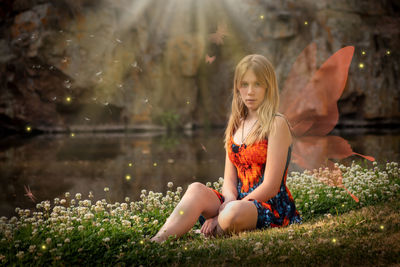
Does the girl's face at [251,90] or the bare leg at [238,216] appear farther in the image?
the girl's face at [251,90]

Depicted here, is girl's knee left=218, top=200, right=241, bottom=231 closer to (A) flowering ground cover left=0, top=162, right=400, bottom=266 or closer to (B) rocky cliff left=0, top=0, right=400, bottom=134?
(A) flowering ground cover left=0, top=162, right=400, bottom=266

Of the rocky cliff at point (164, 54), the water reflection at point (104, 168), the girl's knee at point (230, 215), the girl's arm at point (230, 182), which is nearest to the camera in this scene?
the girl's knee at point (230, 215)

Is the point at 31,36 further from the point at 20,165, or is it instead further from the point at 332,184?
the point at 332,184

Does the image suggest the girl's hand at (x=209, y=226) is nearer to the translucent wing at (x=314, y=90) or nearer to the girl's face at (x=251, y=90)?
the girl's face at (x=251, y=90)

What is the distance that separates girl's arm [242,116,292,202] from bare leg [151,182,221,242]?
0.32m

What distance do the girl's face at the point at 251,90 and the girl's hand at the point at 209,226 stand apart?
2.95 feet

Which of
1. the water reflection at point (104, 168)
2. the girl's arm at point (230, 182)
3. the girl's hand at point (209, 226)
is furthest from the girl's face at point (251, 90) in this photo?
the water reflection at point (104, 168)

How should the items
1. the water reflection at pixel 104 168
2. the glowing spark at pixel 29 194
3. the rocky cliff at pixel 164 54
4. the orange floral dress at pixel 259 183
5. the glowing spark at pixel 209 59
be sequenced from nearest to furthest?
the orange floral dress at pixel 259 183, the glowing spark at pixel 29 194, the water reflection at pixel 104 168, the rocky cliff at pixel 164 54, the glowing spark at pixel 209 59

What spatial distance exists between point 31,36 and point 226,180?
1358cm

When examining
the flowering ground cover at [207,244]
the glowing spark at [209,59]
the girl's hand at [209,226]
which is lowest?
the girl's hand at [209,226]

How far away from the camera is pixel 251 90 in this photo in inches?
116

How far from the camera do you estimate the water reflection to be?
16.4 feet

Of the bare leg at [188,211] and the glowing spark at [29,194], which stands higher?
the bare leg at [188,211]

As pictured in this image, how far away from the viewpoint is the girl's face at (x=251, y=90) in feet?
9.62
